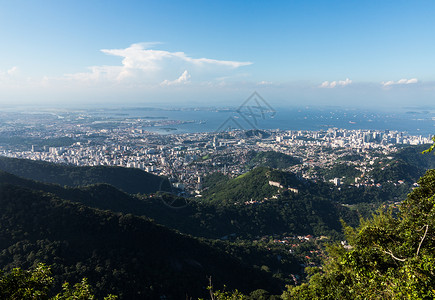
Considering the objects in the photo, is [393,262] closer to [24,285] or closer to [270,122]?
[24,285]

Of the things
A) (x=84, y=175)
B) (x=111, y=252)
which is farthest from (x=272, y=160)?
(x=111, y=252)

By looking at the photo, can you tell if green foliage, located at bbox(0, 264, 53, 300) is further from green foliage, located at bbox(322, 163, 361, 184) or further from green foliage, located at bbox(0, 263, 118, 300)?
green foliage, located at bbox(322, 163, 361, 184)

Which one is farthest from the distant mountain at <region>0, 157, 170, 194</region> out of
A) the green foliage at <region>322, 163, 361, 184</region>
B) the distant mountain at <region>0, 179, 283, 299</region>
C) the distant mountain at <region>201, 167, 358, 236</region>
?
the green foliage at <region>322, 163, 361, 184</region>

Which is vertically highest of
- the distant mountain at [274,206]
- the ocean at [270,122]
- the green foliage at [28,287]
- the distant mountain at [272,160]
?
the ocean at [270,122]

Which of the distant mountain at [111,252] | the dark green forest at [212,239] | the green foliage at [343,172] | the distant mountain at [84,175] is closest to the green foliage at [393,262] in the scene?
the dark green forest at [212,239]

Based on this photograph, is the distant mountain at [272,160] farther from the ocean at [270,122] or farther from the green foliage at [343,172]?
the ocean at [270,122]

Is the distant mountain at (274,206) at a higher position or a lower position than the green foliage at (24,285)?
lower

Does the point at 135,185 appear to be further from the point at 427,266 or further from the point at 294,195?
the point at 427,266
